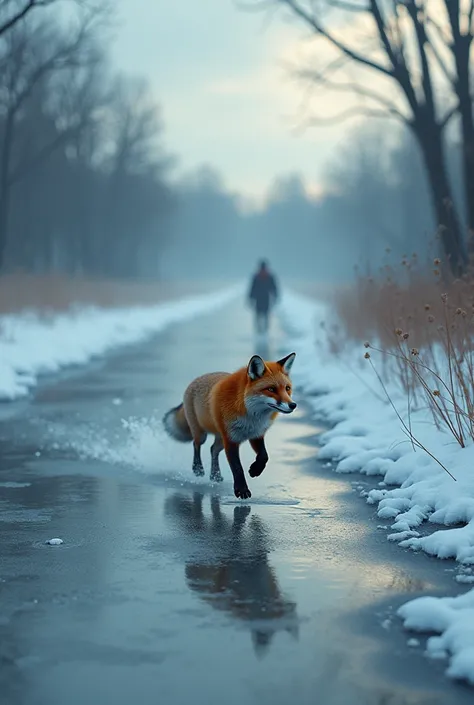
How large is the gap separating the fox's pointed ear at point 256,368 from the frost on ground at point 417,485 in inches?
51.6

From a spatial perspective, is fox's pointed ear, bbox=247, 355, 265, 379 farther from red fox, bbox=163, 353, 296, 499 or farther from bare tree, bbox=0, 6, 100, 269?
bare tree, bbox=0, 6, 100, 269

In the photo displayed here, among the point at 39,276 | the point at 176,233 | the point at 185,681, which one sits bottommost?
the point at 185,681

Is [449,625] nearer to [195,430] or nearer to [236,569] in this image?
[236,569]

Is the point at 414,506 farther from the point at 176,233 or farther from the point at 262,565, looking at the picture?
the point at 176,233

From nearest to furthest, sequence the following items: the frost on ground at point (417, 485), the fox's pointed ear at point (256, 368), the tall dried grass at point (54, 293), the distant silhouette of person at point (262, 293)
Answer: the frost on ground at point (417, 485), the fox's pointed ear at point (256, 368), the tall dried grass at point (54, 293), the distant silhouette of person at point (262, 293)

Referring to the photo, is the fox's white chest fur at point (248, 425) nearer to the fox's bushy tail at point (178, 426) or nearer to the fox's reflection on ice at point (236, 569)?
the fox's reflection on ice at point (236, 569)

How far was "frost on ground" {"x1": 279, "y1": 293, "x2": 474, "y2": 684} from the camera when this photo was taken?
185 inches

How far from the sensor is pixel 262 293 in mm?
29875

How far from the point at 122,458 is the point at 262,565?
13.6 feet

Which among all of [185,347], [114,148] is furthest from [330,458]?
[114,148]

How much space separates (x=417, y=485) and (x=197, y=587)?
2.71m

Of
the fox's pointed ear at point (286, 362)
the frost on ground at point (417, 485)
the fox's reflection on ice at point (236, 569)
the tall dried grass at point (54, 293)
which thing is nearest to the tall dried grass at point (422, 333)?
the frost on ground at point (417, 485)

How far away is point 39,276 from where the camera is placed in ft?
92.0

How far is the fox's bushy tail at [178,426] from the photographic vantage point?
29.8ft
